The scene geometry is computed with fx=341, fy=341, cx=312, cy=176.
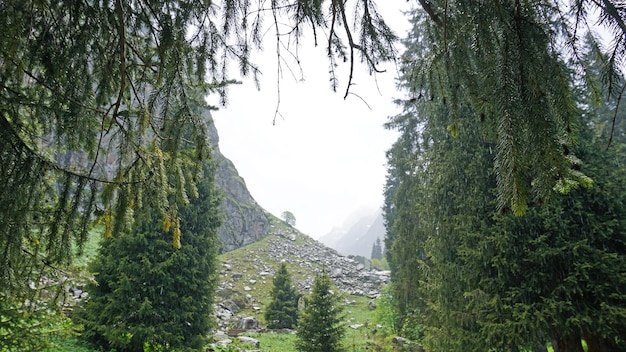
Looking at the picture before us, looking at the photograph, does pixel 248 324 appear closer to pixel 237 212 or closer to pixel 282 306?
pixel 282 306

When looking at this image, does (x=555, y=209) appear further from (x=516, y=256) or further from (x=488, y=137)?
(x=488, y=137)

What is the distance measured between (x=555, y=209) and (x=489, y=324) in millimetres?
1842

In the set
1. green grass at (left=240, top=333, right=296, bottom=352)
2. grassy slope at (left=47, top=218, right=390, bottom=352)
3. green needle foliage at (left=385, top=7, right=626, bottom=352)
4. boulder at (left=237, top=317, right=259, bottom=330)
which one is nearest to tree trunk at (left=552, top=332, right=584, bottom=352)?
green needle foliage at (left=385, top=7, right=626, bottom=352)

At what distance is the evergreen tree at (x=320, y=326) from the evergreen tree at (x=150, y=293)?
94.2 inches

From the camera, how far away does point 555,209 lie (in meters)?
4.69

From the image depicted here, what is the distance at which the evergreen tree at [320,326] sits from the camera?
8.12 meters

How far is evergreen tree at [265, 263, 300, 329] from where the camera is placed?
15664 millimetres

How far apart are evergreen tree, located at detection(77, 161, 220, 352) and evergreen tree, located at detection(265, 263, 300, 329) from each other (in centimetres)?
892

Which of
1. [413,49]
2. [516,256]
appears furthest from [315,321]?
[413,49]

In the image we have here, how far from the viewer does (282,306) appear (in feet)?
52.7

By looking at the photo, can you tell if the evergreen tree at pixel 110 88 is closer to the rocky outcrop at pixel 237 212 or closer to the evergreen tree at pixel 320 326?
the evergreen tree at pixel 320 326

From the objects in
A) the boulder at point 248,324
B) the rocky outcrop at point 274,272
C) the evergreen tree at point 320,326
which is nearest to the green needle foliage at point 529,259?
the evergreen tree at point 320,326

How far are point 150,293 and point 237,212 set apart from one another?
3394 cm

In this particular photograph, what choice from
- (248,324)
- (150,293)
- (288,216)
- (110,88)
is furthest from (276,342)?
(288,216)
